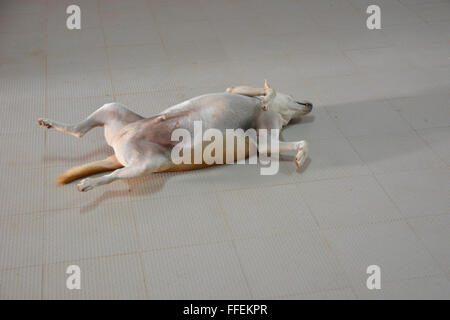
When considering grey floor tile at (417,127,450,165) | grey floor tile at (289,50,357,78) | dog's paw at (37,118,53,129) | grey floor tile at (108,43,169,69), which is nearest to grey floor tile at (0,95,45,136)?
dog's paw at (37,118,53,129)

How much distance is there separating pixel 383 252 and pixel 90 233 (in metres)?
1.36

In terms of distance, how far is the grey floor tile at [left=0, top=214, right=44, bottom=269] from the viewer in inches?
93.8

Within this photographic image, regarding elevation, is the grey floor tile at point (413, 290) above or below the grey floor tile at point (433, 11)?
below

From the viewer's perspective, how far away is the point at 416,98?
365 centimetres

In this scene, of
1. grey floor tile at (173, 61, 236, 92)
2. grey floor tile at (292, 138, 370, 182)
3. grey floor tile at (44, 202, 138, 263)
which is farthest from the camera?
grey floor tile at (173, 61, 236, 92)

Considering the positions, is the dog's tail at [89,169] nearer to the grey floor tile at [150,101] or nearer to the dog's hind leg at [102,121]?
the dog's hind leg at [102,121]

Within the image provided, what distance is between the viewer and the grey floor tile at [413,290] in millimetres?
2311

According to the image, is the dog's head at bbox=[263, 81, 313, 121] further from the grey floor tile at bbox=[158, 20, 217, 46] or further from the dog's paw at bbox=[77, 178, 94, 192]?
the grey floor tile at bbox=[158, 20, 217, 46]

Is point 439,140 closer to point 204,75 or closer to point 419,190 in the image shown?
point 419,190

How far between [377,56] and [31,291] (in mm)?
3009

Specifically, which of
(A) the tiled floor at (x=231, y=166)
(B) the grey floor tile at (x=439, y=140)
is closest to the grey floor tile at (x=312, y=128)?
(A) the tiled floor at (x=231, y=166)

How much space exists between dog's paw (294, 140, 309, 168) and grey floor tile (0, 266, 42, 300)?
Answer: 1356 mm

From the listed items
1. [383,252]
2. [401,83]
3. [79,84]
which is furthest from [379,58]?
[79,84]

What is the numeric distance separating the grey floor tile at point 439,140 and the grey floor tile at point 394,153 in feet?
0.13
